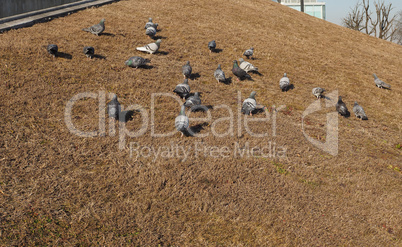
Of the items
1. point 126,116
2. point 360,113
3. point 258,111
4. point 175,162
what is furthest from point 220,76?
point 360,113

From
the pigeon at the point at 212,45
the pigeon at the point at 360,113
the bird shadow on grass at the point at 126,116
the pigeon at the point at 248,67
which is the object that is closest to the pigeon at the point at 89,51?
the bird shadow on grass at the point at 126,116

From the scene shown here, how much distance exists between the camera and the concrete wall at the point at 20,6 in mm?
16786

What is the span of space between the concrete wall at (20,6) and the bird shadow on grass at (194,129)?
15516 mm

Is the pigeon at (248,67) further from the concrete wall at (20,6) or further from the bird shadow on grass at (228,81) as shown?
the concrete wall at (20,6)

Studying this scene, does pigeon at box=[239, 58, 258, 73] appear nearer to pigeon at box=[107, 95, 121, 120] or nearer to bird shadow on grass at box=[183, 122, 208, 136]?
bird shadow on grass at box=[183, 122, 208, 136]

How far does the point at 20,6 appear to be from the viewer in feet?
59.0

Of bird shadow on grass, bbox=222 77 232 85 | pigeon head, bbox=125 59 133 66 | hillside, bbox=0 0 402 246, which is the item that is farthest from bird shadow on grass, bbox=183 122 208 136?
pigeon head, bbox=125 59 133 66

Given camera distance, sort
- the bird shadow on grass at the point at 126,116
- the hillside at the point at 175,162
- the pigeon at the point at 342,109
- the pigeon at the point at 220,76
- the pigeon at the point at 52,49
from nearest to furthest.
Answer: the hillside at the point at 175,162, the bird shadow on grass at the point at 126,116, the pigeon at the point at 52,49, the pigeon at the point at 342,109, the pigeon at the point at 220,76

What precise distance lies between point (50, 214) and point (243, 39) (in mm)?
19138

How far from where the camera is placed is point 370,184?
8.98m

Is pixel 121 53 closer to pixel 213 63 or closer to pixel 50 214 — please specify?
pixel 213 63

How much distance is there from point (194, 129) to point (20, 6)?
16462mm

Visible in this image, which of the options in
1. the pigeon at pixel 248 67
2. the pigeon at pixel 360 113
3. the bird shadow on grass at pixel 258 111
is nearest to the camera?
the bird shadow on grass at pixel 258 111

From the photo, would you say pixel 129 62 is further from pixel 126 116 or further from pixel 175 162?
pixel 175 162
